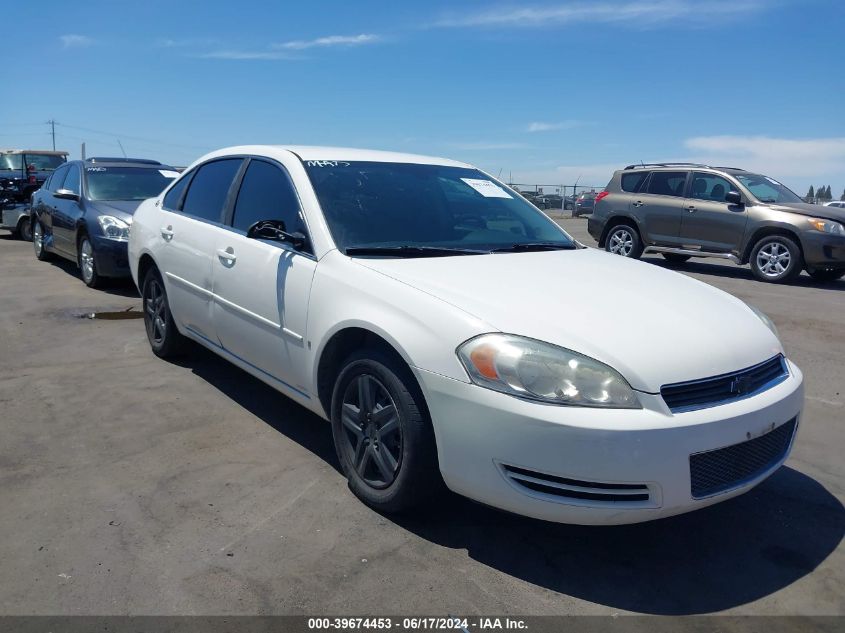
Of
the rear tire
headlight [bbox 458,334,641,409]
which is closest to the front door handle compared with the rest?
headlight [bbox 458,334,641,409]

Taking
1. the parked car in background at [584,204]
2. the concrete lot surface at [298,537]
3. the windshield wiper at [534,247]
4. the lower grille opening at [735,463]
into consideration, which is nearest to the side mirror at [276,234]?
the windshield wiper at [534,247]

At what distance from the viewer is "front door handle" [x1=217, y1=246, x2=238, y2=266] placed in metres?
4.24

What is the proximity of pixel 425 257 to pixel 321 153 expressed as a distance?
117 centimetres

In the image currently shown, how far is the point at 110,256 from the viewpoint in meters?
8.57

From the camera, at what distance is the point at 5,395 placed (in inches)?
191

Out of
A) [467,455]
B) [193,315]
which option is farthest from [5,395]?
[467,455]

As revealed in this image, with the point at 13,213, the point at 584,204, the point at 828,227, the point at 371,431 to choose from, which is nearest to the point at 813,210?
the point at 828,227

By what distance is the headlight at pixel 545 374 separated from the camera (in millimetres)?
2631

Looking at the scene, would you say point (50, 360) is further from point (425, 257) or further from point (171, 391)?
point (425, 257)

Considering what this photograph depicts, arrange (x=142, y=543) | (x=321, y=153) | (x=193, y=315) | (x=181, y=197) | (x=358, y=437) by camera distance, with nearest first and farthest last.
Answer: (x=142, y=543) → (x=358, y=437) → (x=321, y=153) → (x=193, y=315) → (x=181, y=197)

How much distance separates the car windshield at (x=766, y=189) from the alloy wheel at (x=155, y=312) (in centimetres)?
974

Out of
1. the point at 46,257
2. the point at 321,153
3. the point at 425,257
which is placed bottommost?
the point at 46,257

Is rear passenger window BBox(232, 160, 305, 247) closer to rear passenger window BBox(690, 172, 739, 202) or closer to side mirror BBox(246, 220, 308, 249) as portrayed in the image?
side mirror BBox(246, 220, 308, 249)

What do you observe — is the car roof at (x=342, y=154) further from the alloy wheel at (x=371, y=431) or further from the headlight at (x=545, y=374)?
the headlight at (x=545, y=374)
